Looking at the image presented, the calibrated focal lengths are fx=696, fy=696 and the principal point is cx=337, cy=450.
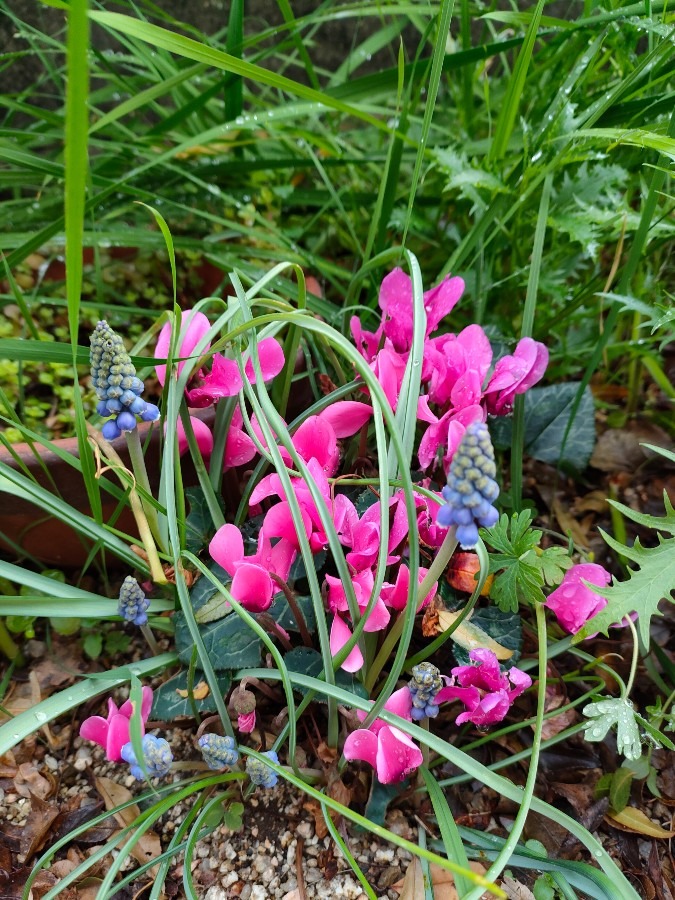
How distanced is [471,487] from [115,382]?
435 millimetres

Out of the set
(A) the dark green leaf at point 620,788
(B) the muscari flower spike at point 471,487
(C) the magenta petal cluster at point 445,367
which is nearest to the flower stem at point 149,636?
(C) the magenta petal cluster at point 445,367

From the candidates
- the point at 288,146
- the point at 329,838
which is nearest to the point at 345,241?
the point at 288,146

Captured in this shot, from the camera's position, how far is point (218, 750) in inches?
33.4

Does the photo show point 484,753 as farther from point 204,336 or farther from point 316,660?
point 204,336

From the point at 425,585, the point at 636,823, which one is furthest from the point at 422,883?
the point at 425,585

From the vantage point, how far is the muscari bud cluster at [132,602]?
90 centimetres

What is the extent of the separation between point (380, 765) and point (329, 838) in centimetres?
24

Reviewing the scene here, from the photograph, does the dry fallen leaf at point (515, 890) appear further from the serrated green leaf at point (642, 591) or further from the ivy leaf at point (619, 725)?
the serrated green leaf at point (642, 591)

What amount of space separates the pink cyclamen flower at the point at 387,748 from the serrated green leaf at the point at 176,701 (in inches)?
8.0

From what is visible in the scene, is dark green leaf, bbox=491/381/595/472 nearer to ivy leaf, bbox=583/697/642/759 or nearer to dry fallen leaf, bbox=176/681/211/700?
ivy leaf, bbox=583/697/642/759

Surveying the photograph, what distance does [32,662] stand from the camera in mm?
1245

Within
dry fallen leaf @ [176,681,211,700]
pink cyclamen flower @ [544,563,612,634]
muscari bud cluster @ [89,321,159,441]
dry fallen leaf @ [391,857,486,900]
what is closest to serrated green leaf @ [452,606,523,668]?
pink cyclamen flower @ [544,563,612,634]

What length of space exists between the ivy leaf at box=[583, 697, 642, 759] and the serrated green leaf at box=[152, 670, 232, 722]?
1.57 feet

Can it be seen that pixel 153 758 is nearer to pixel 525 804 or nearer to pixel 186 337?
pixel 525 804
